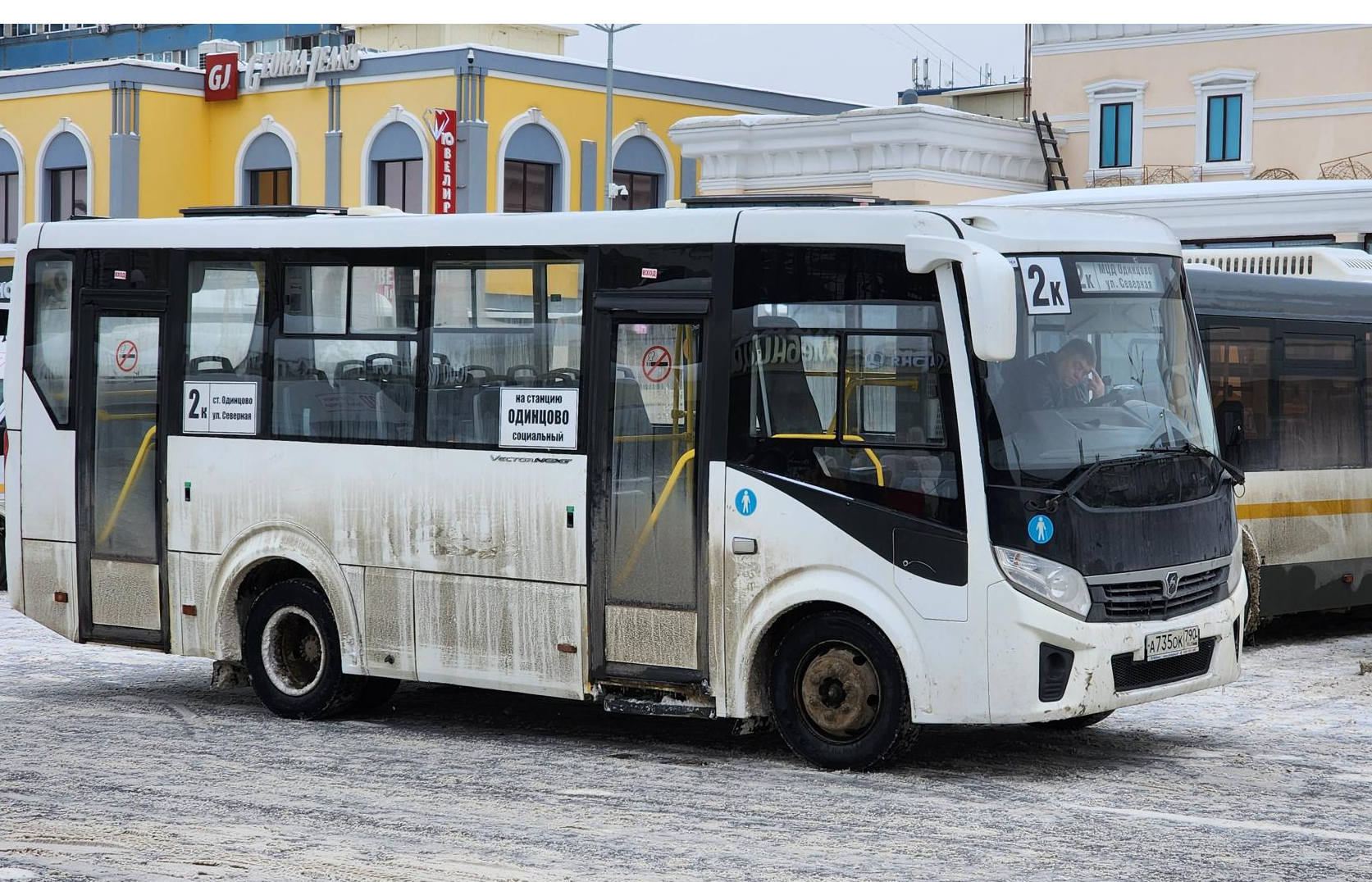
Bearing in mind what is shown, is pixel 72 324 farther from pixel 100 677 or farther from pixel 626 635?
pixel 626 635

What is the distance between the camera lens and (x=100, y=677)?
12445 mm

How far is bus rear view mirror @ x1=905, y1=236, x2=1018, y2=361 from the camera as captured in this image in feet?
26.9

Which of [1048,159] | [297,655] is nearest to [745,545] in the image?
[297,655]

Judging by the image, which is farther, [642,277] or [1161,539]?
[642,277]

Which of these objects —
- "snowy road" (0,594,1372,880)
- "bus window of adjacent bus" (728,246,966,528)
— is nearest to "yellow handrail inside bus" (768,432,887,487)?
"bus window of adjacent bus" (728,246,966,528)

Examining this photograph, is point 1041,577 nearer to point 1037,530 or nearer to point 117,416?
point 1037,530

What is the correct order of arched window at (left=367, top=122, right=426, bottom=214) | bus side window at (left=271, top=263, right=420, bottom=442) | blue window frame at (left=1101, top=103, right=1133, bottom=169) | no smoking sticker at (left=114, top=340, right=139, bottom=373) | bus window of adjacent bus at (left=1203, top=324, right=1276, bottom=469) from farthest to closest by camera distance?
arched window at (left=367, top=122, right=426, bottom=214)
blue window frame at (left=1101, top=103, right=1133, bottom=169)
bus window of adjacent bus at (left=1203, top=324, right=1276, bottom=469)
no smoking sticker at (left=114, top=340, right=139, bottom=373)
bus side window at (left=271, top=263, right=420, bottom=442)

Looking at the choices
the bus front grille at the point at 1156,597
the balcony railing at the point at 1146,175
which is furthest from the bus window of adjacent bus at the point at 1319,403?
the balcony railing at the point at 1146,175

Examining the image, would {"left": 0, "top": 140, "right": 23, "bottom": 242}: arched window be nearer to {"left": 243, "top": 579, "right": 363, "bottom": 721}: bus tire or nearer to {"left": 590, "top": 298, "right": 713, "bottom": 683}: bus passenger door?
{"left": 243, "top": 579, "right": 363, "bottom": 721}: bus tire

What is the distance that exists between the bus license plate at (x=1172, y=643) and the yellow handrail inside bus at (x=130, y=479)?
222 inches

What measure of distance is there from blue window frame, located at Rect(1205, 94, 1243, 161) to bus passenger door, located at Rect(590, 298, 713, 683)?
106 ft

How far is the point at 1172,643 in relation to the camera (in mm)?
8797
